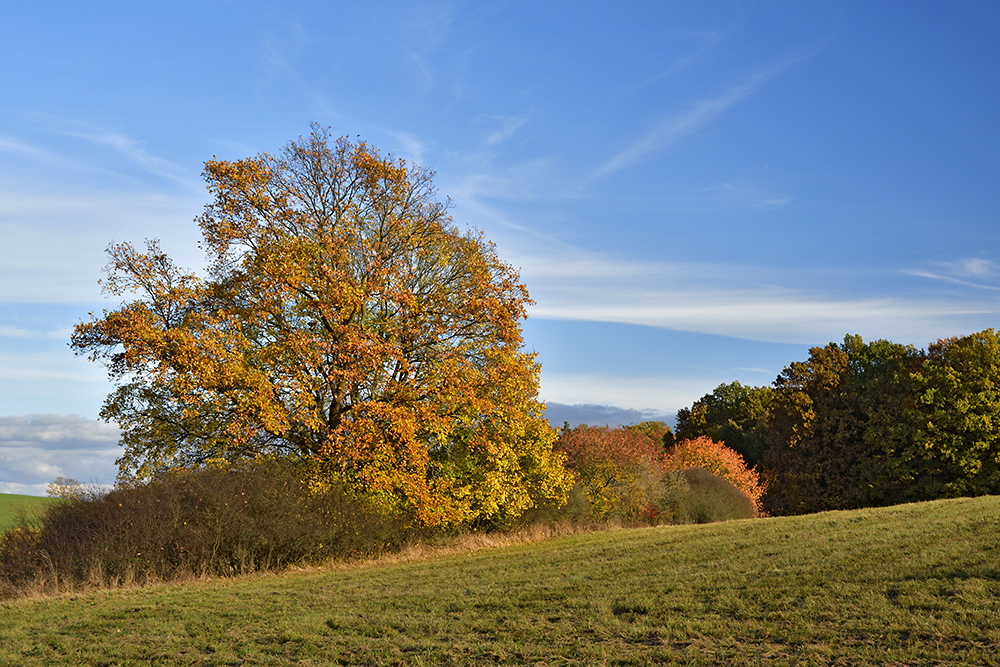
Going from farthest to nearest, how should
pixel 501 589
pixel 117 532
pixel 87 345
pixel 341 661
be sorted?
pixel 87 345 < pixel 117 532 < pixel 501 589 < pixel 341 661

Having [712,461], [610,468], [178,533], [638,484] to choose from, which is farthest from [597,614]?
[712,461]

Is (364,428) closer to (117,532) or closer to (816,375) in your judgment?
(117,532)

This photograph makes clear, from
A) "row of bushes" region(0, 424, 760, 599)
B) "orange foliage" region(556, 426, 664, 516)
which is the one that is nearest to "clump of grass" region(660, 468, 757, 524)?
"orange foliage" region(556, 426, 664, 516)

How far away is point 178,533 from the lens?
15.5 meters

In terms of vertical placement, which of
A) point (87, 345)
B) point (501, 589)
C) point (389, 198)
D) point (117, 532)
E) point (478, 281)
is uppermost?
point (389, 198)

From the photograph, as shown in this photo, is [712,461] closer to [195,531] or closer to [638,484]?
[638,484]

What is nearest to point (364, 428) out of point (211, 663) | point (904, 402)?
point (211, 663)

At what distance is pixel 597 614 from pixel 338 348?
10.9 m

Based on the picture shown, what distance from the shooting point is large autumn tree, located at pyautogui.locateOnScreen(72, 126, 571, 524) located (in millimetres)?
18609

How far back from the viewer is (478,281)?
70.8 feet

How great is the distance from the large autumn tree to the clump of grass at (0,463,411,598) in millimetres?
1749

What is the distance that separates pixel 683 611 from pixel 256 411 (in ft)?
40.0

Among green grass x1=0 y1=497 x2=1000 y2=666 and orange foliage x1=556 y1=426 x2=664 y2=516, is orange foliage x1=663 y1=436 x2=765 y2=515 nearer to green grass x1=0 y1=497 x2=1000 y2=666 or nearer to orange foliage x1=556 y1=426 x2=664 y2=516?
orange foliage x1=556 y1=426 x2=664 y2=516

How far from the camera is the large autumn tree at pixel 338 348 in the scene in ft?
61.1
